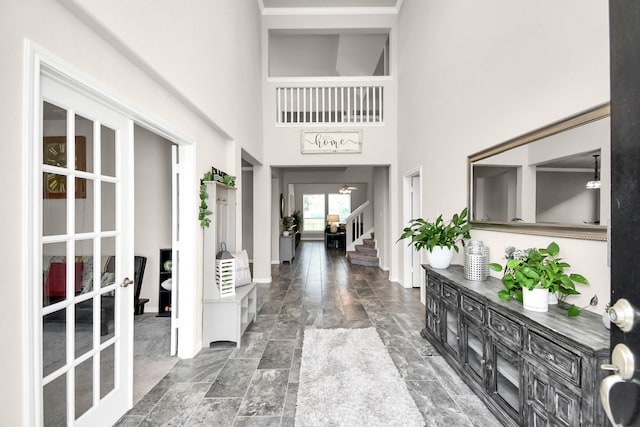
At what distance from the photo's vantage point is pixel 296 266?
24.3 ft

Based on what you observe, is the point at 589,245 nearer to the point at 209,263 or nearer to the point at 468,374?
the point at 468,374

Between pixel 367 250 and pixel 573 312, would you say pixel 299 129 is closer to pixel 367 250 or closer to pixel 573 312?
pixel 367 250

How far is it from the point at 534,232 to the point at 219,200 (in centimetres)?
284

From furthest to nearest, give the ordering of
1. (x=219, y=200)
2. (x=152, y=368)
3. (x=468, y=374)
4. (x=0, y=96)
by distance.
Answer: (x=219, y=200)
(x=152, y=368)
(x=468, y=374)
(x=0, y=96)

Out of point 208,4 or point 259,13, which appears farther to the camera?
point 259,13

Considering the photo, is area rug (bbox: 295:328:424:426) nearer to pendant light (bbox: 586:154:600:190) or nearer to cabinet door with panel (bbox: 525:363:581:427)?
cabinet door with panel (bbox: 525:363:581:427)

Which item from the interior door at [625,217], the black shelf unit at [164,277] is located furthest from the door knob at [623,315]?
the black shelf unit at [164,277]

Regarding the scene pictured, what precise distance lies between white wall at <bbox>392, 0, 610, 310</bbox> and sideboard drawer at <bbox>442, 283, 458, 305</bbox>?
1.60 feet

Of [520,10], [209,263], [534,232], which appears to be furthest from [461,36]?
[209,263]

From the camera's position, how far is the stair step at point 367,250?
766cm

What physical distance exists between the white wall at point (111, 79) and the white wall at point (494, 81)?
8.58 ft

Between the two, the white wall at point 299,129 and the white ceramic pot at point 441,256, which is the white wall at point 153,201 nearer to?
the white wall at point 299,129

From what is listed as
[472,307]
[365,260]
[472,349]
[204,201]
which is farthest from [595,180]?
[365,260]

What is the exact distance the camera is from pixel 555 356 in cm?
154
